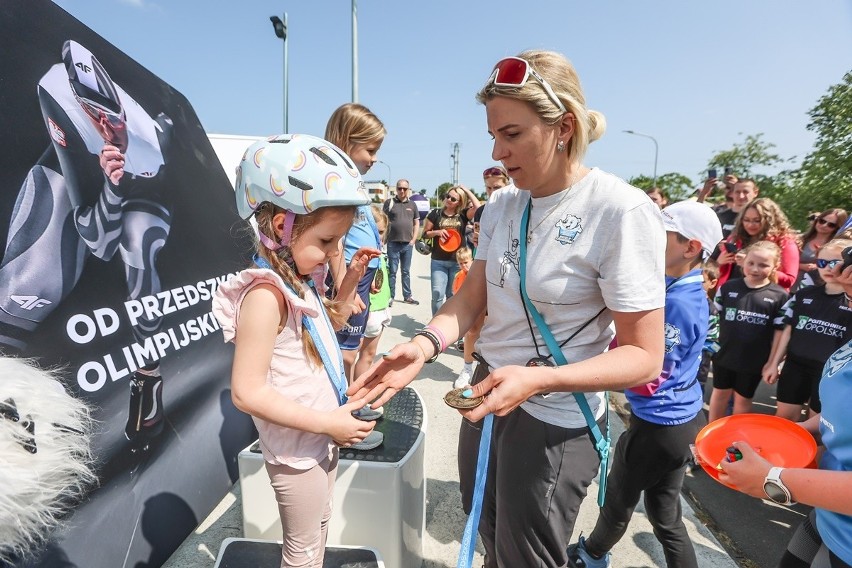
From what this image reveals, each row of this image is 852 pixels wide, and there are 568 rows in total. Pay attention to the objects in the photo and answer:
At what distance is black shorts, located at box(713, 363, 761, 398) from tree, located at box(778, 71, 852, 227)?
27.6 feet

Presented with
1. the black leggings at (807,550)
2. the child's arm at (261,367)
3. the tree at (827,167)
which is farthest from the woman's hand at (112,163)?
the tree at (827,167)

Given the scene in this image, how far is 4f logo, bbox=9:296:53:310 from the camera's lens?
171cm

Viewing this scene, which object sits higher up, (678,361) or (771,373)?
(678,361)

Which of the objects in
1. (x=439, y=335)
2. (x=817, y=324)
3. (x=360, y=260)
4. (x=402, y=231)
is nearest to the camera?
(x=439, y=335)

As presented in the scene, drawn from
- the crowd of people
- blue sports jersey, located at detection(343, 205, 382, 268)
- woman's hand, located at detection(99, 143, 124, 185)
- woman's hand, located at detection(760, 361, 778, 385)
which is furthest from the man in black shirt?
the crowd of people

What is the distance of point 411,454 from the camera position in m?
2.15

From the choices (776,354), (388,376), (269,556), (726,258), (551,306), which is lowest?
(269,556)

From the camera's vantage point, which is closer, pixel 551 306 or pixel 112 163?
pixel 551 306

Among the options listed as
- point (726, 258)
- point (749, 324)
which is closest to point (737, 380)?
point (749, 324)

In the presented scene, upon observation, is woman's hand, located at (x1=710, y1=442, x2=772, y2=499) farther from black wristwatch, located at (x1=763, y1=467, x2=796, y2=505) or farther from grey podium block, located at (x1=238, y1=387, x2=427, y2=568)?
grey podium block, located at (x1=238, y1=387, x2=427, y2=568)

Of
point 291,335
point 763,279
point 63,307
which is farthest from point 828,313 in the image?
point 63,307

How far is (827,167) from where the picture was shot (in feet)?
32.9

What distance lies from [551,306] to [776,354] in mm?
3135

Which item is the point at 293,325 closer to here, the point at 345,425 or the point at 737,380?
the point at 345,425
